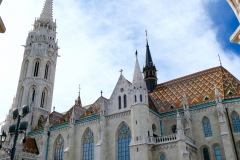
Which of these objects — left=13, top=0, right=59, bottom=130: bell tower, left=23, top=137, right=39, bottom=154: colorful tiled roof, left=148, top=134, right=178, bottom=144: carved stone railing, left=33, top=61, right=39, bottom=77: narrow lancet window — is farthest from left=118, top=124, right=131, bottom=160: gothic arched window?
left=33, top=61, right=39, bottom=77: narrow lancet window

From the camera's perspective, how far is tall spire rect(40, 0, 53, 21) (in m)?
48.2

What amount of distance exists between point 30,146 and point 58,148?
4.29m

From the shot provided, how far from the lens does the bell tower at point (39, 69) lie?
4031 cm

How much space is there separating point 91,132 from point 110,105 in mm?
4004

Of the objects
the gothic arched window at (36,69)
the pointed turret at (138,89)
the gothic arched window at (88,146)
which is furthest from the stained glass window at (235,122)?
the gothic arched window at (36,69)

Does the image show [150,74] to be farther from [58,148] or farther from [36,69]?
[36,69]

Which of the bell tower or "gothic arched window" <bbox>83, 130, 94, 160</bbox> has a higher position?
the bell tower

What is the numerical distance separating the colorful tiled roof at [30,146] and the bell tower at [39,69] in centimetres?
316

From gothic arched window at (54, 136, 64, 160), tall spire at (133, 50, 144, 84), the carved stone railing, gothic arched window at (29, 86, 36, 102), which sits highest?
gothic arched window at (29, 86, 36, 102)

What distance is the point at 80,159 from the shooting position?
2902 centimetres

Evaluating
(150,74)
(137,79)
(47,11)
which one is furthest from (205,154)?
(47,11)

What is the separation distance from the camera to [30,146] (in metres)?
33.7

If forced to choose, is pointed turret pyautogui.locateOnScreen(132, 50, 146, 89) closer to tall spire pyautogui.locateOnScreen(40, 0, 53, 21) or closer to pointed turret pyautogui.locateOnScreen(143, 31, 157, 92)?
pointed turret pyautogui.locateOnScreen(143, 31, 157, 92)

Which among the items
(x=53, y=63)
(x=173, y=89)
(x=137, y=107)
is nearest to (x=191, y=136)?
(x=137, y=107)
